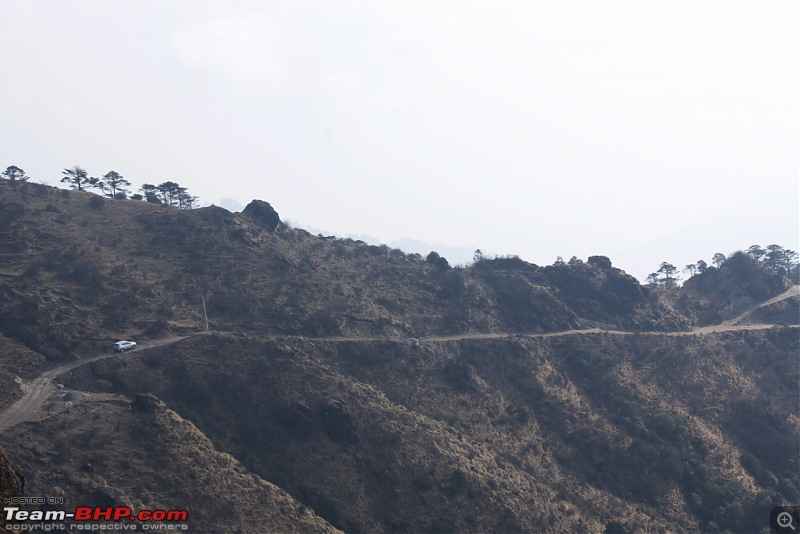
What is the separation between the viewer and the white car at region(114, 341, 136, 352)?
64.7 metres

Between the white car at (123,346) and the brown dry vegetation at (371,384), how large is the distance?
2.30 metres

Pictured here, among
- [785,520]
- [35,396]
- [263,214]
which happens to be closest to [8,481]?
[785,520]

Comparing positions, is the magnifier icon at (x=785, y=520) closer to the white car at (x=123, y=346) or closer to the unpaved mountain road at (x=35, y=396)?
the unpaved mountain road at (x=35, y=396)

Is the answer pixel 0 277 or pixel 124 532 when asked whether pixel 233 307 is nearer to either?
pixel 0 277

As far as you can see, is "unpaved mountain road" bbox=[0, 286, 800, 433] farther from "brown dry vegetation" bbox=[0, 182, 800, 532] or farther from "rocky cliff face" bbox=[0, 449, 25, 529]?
"rocky cliff face" bbox=[0, 449, 25, 529]

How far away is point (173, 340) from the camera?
228 feet

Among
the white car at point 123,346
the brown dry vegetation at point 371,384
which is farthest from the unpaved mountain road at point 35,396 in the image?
the brown dry vegetation at point 371,384

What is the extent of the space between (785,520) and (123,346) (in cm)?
6407

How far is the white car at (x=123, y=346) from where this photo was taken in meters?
64.7

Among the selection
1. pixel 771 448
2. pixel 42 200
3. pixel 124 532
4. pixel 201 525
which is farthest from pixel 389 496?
pixel 42 200

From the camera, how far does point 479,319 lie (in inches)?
3600

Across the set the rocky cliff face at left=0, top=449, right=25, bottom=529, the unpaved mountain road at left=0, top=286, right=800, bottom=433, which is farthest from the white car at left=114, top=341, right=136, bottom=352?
the rocky cliff face at left=0, top=449, right=25, bottom=529

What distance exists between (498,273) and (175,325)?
194 ft

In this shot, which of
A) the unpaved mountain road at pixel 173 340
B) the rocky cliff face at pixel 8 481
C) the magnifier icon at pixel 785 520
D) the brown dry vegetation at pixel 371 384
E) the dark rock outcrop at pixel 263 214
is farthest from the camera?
the dark rock outcrop at pixel 263 214
